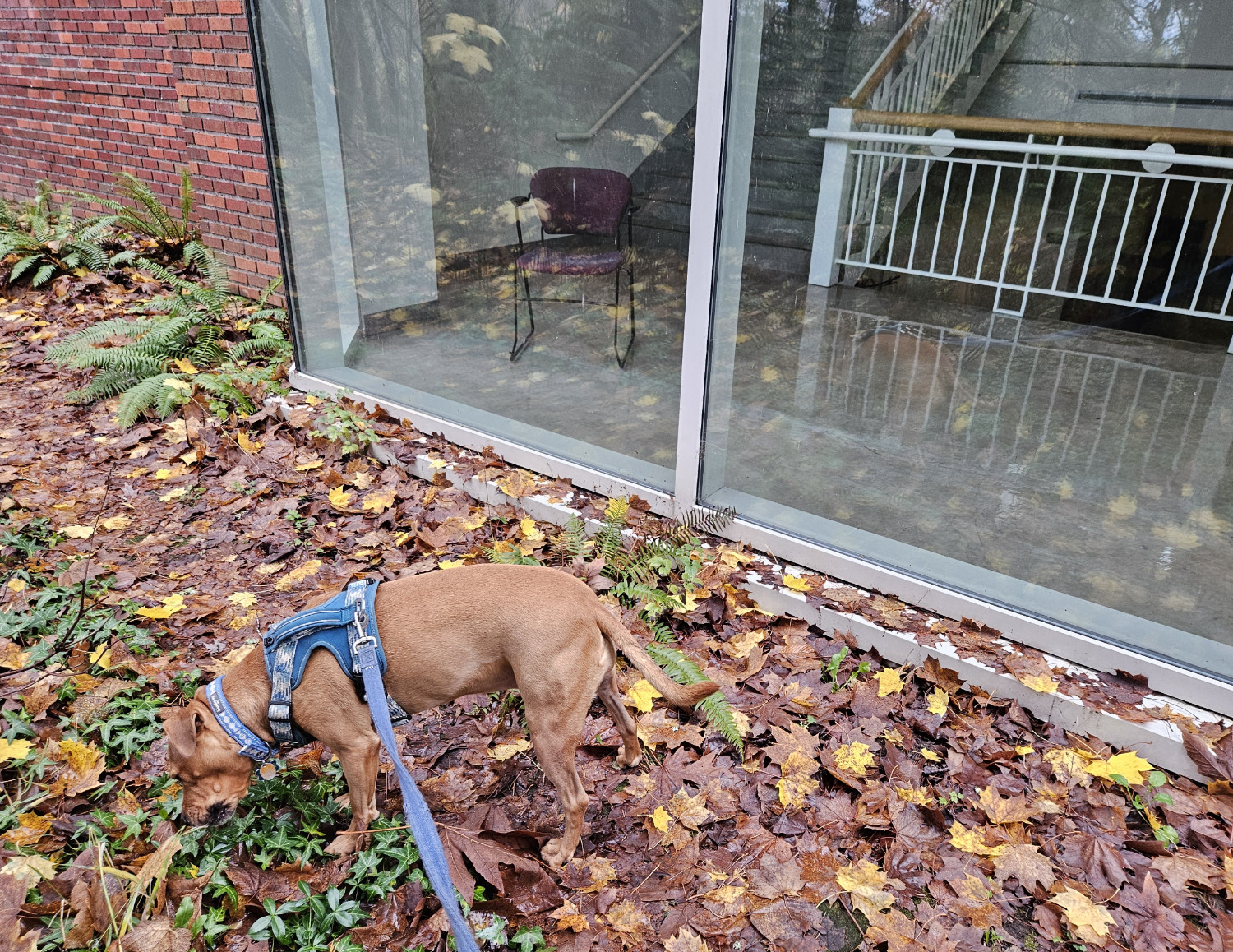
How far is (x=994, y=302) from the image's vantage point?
16.5 feet

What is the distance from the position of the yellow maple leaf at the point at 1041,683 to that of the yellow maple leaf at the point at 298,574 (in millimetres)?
3023

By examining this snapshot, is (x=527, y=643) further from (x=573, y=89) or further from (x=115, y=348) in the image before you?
(x=115, y=348)

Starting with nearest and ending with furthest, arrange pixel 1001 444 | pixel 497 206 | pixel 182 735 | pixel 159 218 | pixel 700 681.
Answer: pixel 182 735
pixel 700 681
pixel 1001 444
pixel 497 206
pixel 159 218

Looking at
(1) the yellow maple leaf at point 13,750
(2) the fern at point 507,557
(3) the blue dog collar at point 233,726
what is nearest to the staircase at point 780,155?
(2) the fern at point 507,557

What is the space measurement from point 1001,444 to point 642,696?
92.4 inches

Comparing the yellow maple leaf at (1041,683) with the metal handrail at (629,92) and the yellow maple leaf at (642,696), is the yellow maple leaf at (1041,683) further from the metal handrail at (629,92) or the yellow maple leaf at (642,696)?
the metal handrail at (629,92)

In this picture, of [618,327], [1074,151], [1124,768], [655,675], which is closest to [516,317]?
[618,327]

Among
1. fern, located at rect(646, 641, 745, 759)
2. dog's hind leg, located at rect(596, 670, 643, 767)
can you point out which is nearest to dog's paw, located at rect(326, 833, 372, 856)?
dog's hind leg, located at rect(596, 670, 643, 767)

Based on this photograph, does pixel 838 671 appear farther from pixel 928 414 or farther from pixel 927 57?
pixel 927 57

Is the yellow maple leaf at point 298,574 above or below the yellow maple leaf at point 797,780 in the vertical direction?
above

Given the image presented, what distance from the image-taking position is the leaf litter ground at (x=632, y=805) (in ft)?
7.16

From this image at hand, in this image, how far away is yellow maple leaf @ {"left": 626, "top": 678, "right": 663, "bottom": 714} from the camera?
295 cm

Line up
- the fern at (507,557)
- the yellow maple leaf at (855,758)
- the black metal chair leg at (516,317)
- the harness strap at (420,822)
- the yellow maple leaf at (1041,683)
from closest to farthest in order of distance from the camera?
the harness strap at (420,822) < the yellow maple leaf at (855,758) < the yellow maple leaf at (1041,683) < the fern at (507,557) < the black metal chair leg at (516,317)

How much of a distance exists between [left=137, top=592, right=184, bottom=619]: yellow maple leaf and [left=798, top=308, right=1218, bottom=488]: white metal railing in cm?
302
